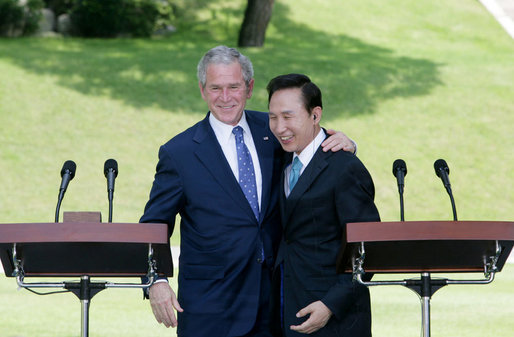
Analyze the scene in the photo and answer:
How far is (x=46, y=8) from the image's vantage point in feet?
83.9

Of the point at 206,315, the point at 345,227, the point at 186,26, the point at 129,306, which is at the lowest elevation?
the point at 129,306

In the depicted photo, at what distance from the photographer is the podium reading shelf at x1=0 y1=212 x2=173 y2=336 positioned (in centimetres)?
371

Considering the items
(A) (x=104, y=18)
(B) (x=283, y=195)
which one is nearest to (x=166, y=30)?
(A) (x=104, y=18)

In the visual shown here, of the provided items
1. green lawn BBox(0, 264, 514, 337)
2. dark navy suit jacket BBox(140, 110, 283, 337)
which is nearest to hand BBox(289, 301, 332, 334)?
dark navy suit jacket BBox(140, 110, 283, 337)

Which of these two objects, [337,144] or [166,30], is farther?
[166,30]

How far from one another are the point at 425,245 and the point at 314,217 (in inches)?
23.7

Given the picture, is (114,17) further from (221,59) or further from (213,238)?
(213,238)

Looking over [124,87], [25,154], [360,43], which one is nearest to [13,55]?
[124,87]

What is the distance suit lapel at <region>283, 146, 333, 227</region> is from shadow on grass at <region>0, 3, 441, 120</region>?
1533cm

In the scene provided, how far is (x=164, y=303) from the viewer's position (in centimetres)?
417

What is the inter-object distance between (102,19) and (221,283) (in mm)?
21744

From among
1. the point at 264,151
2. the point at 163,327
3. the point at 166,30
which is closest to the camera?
the point at 264,151

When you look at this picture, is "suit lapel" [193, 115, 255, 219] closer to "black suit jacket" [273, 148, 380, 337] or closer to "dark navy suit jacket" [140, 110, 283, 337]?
"dark navy suit jacket" [140, 110, 283, 337]

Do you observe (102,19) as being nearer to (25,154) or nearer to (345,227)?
(25,154)
